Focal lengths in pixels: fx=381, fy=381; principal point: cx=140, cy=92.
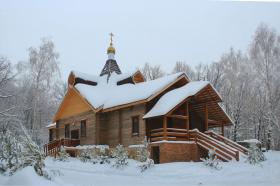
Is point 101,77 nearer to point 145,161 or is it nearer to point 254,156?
point 145,161

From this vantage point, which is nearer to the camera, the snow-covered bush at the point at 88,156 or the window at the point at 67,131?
the snow-covered bush at the point at 88,156

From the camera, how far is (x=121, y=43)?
17.9m

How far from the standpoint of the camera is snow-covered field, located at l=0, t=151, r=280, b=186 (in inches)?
378

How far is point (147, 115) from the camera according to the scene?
16.3 m

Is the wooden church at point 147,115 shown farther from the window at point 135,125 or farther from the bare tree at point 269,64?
the bare tree at point 269,64

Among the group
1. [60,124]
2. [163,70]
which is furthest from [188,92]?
[163,70]

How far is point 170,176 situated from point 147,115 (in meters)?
4.71

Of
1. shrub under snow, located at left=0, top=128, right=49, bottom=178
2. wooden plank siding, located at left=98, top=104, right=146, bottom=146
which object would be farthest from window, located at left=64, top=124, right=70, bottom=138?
shrub under snow, located at left=0, top=128, right=49, bottom=178

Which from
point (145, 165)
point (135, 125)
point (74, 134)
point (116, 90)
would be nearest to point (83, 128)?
point (74, 134)

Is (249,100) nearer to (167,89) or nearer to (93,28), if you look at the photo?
(167,89)

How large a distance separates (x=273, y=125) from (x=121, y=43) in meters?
10.3

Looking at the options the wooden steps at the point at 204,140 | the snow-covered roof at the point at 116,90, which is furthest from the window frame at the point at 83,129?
the wooden steps at the point at 204,140

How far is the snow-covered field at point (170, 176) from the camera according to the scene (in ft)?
31.5

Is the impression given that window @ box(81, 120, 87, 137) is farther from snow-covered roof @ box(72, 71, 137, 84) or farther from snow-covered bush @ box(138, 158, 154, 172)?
snow-covered bush @ box(138, 158, 154, 172)
